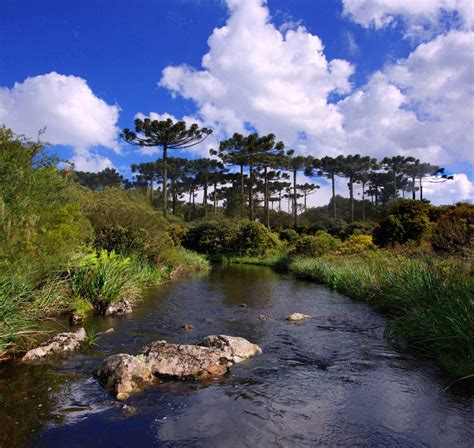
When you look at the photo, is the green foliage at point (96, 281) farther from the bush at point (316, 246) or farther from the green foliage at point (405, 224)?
the bush at point (316, 246)

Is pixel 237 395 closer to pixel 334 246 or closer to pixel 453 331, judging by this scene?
pixel 453 331

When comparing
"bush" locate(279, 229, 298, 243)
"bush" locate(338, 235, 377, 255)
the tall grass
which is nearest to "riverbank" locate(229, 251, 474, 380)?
the tall grass

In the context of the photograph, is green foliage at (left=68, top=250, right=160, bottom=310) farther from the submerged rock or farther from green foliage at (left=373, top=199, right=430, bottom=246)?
green foliage at (left=373, top=199, right=430, bottom=246)

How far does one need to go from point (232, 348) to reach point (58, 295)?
4828mm

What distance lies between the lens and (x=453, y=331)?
754 centimetres

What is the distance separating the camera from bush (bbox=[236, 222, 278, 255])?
1380 inches

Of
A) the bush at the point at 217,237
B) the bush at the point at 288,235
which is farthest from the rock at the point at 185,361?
the bush at the point at 288,235

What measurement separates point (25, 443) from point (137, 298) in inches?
368

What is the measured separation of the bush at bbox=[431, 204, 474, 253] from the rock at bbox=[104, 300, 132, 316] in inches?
347

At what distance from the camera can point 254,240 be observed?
35.3 meters

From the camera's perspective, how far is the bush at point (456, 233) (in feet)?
43.0

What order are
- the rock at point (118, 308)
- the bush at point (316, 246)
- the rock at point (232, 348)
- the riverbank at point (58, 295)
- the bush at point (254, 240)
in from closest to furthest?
the riverbank at point (58, 295) → the rock at point (232, 348) → the rock at point (118, 308) → the bush at point (316, 246) → the bush at point (254, 240)

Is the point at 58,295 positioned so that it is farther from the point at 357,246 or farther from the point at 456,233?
the point at 357,246

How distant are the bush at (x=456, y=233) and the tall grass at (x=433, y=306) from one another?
5.21 ft
